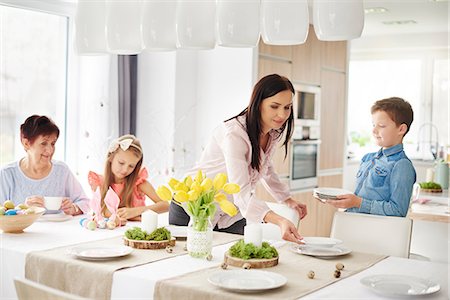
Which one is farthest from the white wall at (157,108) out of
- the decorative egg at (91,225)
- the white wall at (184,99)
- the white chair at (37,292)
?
the white chair at (37,292)

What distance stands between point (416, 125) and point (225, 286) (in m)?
6.25

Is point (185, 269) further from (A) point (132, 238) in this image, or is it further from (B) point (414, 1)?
(B) point (414, 1)

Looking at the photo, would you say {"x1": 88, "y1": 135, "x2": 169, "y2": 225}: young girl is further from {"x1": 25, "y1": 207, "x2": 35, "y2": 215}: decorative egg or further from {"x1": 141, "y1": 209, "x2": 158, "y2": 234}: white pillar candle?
{"x1": 141, "y1": 209, "x2": 158, "y2": 234}: white pillar candle

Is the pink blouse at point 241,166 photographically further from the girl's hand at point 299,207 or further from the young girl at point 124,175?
the young girl at point 124,175

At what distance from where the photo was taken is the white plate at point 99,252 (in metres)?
2.21

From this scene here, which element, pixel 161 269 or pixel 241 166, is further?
pixel 241 166

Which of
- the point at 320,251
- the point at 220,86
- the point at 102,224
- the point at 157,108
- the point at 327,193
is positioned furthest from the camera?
the point at 220,86

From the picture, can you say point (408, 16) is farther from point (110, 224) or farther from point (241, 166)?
point (110, 224)

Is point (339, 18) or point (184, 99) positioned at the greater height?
point (339, 18)

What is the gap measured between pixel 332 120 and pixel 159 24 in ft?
13.9

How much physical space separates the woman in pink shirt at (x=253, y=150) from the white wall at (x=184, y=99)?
1719 millimetres

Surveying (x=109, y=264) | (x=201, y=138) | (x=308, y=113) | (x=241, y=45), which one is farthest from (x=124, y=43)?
(x=308, y=113)

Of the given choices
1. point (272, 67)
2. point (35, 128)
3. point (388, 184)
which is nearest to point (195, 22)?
point (388, 184)

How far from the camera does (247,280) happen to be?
6.50ft
